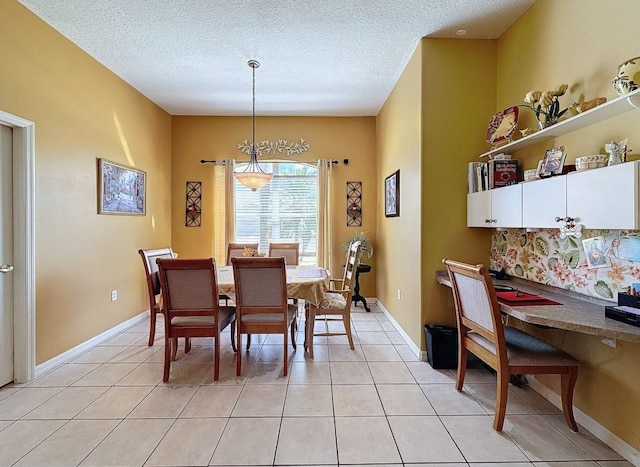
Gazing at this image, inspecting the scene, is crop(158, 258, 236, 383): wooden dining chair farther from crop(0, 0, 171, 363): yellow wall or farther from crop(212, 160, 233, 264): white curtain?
crop(212, 160, 233, 264): white curtain

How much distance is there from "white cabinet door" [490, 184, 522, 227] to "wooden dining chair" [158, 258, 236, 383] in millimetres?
2268

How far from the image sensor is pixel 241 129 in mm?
5109

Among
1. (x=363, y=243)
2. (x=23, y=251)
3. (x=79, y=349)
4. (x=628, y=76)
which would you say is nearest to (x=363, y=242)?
(x=363, y=243)

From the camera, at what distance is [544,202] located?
6.77 feet

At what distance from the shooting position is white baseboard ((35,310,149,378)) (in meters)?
2.73

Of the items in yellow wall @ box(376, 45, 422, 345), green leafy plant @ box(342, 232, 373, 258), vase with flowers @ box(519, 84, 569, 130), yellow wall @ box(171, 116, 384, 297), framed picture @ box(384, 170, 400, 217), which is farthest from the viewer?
yellow wall @ box(171, 116, 384, 297)

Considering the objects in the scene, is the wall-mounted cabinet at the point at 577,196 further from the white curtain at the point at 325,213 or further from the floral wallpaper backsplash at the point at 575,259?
the white curtain at the point at 325,213

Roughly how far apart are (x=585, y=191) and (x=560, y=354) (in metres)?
0.98

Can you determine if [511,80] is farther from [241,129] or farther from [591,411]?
[241,129]

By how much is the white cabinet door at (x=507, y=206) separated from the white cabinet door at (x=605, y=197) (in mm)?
441

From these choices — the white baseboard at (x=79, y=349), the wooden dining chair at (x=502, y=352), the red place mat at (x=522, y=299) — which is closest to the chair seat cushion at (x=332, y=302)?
the wooden dining chair at (x=502, y=352)

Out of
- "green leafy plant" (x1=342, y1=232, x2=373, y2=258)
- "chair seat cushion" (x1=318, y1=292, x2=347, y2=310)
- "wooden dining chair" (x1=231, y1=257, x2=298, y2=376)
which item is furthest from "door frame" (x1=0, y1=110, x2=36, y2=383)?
"green leafy plant" (x1=342, y1=232, x2=373, y2=258)

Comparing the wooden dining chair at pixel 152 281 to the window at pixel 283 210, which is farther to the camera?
the window at pixel 283 210

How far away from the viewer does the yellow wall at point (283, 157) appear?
5.11 metres
